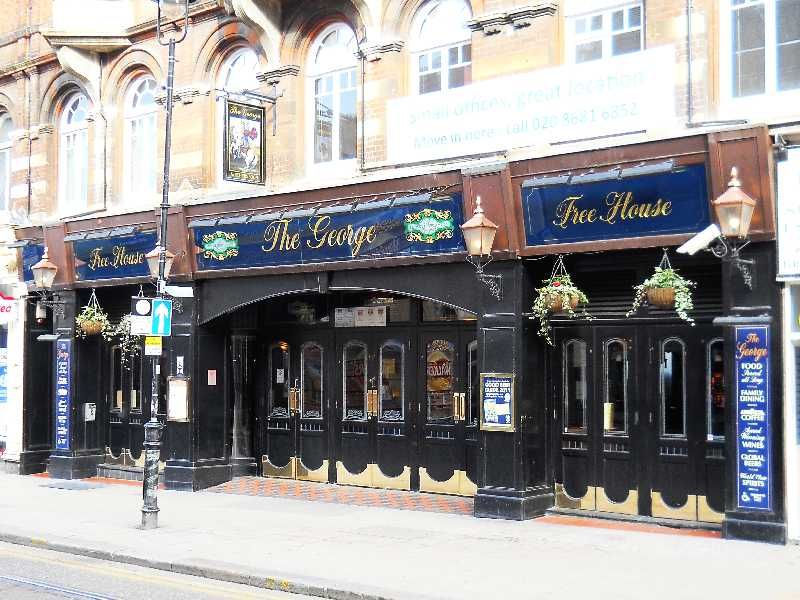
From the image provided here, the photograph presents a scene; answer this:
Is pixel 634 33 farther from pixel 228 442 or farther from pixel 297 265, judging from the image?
pixel 228 442

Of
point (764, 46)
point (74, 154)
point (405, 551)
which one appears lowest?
point (405, 551)

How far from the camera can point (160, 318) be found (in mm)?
14078

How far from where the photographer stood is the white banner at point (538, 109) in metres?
12.7

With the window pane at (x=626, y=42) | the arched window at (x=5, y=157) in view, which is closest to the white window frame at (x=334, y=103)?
the window pane at (x=626, y=42)

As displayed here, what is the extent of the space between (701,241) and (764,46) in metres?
2.62

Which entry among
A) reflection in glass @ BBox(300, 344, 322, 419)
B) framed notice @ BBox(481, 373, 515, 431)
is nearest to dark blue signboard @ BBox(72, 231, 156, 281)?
reflection in glass @ BBox(300, 344, 322, 419)

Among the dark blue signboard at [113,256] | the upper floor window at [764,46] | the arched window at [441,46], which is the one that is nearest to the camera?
the upper floor window at [764,46]

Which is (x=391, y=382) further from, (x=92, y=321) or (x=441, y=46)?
(x=92, y=321)

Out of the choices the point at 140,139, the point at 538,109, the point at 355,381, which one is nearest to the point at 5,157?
the point at 140,139

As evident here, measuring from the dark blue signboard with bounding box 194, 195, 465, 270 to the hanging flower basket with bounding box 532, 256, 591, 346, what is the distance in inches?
52.6

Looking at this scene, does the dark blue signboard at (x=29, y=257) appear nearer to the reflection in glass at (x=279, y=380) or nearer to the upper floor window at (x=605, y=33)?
the reflection in glass at (x=279, y=380)

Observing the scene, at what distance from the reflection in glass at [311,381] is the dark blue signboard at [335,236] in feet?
6.40

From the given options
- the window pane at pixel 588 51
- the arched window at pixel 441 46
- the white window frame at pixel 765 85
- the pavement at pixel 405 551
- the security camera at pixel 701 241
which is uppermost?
the arched window at pixel 441 46

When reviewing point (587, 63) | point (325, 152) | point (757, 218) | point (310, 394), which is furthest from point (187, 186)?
point (757, 218)
